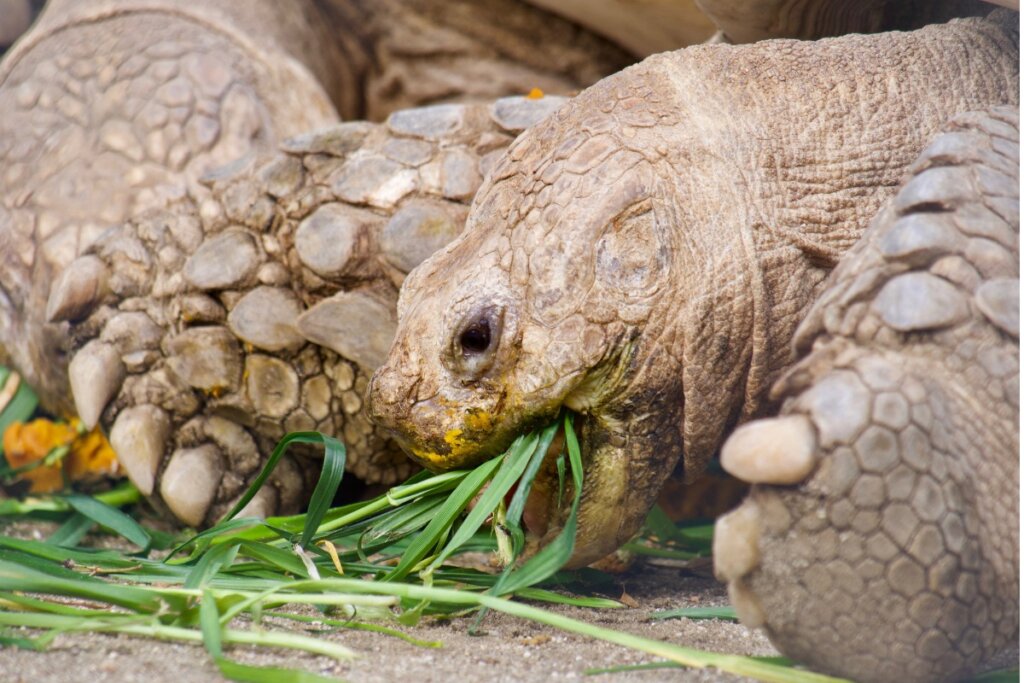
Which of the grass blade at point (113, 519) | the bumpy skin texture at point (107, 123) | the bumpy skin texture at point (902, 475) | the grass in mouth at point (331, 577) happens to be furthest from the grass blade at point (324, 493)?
the bumpy skin texture at point (107, 123)

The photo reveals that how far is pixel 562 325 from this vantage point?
1335 mm

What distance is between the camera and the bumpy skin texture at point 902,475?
42.4 inches

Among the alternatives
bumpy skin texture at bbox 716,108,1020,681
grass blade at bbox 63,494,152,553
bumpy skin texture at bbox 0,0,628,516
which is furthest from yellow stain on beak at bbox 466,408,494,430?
grass blade at bbox 63,494,152,553

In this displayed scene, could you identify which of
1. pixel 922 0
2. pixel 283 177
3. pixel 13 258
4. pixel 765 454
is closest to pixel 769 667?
pixel 765 454

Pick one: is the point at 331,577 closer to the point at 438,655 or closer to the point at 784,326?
the point at 438,655

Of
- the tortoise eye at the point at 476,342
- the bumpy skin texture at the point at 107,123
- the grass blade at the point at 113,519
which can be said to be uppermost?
the bumpy skin texture at the point at 107,123

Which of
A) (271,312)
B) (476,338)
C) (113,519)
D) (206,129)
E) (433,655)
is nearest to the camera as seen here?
(433,655)

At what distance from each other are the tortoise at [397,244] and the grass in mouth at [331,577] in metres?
0.07

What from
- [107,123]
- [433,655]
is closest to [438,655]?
[433,655]

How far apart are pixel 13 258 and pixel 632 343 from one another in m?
1.65

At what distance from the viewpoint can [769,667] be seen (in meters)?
1.13

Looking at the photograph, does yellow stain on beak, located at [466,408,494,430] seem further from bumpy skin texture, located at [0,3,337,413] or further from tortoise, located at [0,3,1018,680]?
bumpy skin texture, located at [0,3,337,413]

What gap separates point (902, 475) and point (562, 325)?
435 mm

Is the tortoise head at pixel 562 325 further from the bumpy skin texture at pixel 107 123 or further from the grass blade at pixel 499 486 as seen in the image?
the bumpy skin texture at pixel 107 123
